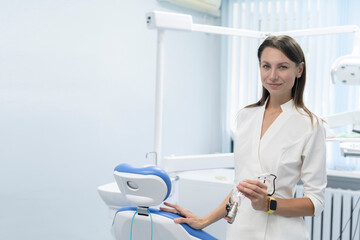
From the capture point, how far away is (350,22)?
355 cm

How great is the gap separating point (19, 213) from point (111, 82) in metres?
1.07

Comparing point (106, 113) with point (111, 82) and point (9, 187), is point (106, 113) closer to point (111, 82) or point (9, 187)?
point (111, 82)

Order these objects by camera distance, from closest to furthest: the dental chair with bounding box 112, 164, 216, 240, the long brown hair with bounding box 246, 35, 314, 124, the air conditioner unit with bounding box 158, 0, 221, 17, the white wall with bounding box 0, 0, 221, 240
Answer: the long brown hair with bounding box 246, 35, 314, 124 < the dental chair with bounding box 112, 164, 216, 240 < the white wall with bounding box 0, 0, 221, 240 < the air conditioner unit with bounding box 158, 0, 221, 17

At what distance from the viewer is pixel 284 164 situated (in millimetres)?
1229

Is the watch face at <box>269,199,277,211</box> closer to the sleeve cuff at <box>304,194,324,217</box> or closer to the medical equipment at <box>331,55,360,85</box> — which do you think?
the sleeve cuff at <box>304,194,324,217</box>

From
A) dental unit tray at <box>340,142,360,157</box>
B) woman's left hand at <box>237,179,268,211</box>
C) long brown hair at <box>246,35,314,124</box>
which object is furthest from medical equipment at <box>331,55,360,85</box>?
woman's left hand at <box>237,179,268,211</box>

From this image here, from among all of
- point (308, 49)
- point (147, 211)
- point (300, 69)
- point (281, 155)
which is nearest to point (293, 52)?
point (300, 69)

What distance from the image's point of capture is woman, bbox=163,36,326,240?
→ 1.20 m

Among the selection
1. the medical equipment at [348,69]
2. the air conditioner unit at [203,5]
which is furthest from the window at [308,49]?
the medical equipment at [348,69]

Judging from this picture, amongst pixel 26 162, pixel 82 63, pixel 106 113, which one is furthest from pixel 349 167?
pixel 26 162

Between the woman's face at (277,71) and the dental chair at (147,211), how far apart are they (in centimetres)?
Result: 43

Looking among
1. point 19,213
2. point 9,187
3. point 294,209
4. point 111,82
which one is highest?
point 111,82

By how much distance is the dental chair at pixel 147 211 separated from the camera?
52.7 inches

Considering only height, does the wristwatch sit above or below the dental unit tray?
below
